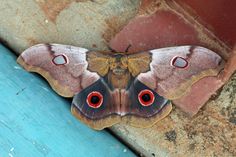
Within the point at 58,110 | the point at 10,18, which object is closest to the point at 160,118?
the point at 58,110

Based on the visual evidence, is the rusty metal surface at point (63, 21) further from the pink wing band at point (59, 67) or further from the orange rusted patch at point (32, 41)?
the pink wing band at point (59, 67)

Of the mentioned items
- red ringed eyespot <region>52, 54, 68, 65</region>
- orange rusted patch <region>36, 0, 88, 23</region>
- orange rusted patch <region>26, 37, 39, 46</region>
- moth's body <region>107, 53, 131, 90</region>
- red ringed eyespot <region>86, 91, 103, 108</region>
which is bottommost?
red ringed eyespot <region>86, 91, 103, 108</region>

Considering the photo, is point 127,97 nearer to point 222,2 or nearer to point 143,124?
point 143,124

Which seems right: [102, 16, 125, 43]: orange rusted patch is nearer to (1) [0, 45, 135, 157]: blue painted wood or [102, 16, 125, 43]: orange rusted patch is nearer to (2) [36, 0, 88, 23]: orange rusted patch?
(2) [36, 0, 88, 23]: orange rusted patch

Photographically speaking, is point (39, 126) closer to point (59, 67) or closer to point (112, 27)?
point (59, 67)

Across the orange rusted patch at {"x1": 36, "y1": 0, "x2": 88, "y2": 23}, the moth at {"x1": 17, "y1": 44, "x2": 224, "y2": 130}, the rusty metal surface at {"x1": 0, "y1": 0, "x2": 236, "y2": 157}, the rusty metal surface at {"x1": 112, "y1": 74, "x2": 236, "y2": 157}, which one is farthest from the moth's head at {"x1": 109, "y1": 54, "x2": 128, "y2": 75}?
the orange rusted patch at {"x1": 36, "y1": 0, "x2": 88, "y2": 23}

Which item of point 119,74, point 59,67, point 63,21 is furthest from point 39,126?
point 63,21
